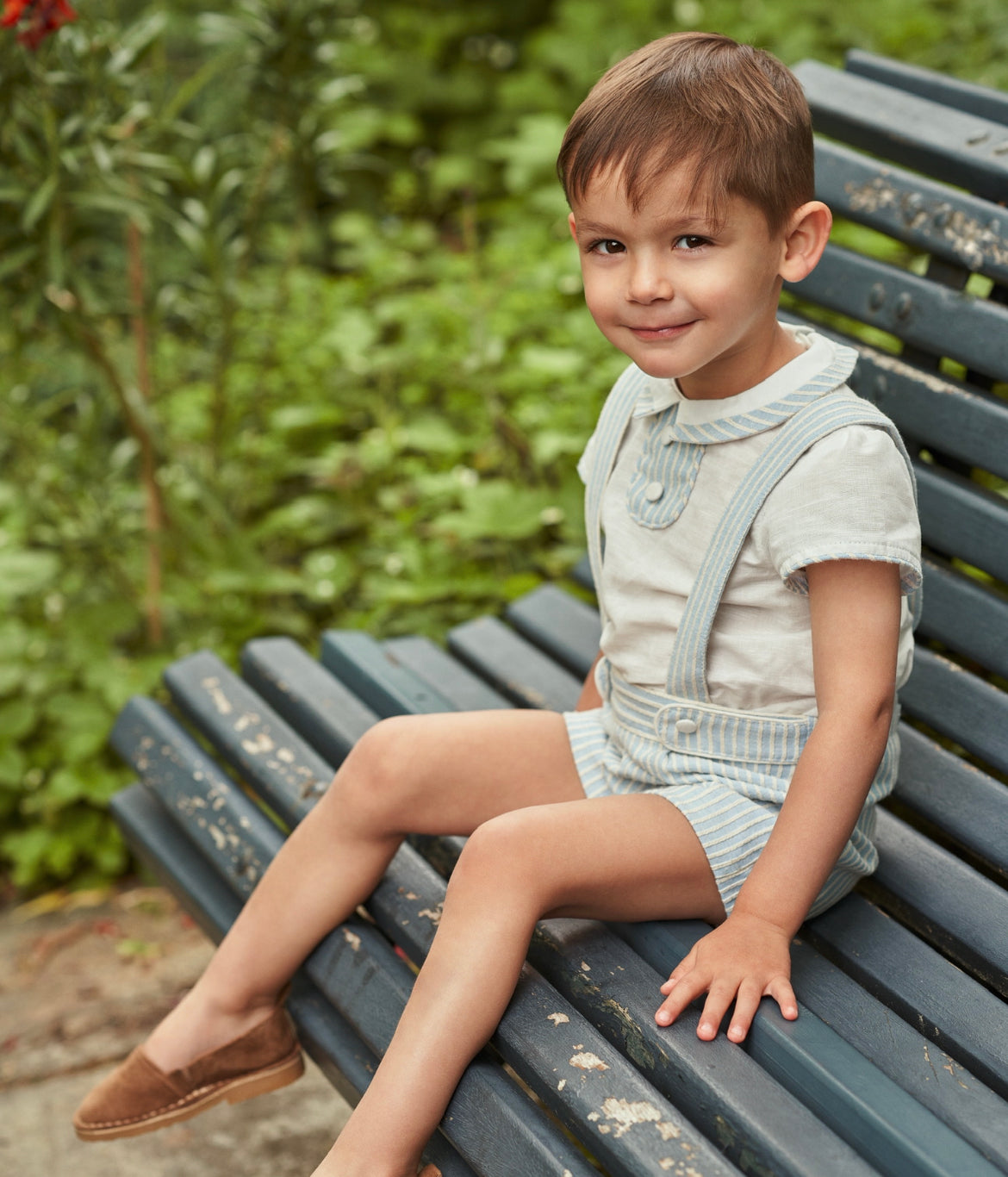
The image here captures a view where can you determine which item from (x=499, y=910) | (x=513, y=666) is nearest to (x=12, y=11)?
(x=513, y=666)

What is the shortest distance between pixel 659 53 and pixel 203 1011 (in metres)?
1.22

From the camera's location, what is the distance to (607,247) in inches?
51.9

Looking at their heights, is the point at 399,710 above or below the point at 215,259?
below

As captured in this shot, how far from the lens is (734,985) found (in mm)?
1235

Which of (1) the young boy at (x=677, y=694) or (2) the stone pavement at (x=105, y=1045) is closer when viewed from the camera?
(1) the young boy at (x=677, y=694)

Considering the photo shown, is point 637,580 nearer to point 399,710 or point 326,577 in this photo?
point 399,710

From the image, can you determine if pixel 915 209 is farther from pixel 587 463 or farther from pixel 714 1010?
pixel 714 1010

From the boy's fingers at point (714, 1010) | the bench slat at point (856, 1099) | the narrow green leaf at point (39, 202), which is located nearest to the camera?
the bench slat at point (856, 1099)

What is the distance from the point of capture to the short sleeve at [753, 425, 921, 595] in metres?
1.25

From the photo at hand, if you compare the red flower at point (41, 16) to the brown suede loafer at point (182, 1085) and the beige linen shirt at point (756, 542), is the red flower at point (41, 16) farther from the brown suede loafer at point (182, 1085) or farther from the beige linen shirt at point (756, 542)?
the brown suede loafer at point (182, 1085)

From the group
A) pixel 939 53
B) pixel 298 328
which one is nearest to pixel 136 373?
pixel 298 328

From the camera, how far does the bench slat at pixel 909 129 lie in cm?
179

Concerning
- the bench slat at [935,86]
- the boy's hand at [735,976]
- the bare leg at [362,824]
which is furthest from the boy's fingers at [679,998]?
the bench slat at [935,86]

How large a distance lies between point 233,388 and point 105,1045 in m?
1.97
